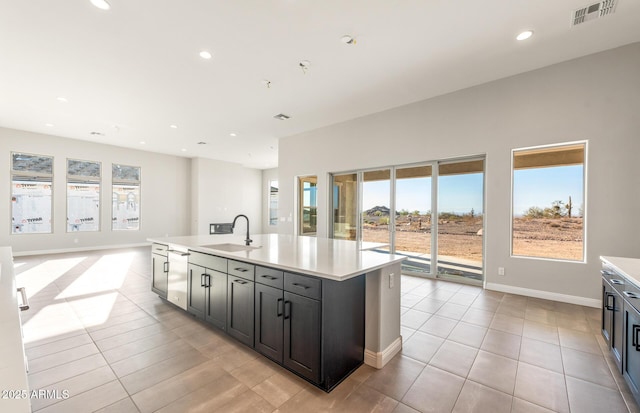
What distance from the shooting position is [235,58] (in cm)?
355

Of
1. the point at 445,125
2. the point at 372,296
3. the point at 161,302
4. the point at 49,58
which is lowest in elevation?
the point at 161,302

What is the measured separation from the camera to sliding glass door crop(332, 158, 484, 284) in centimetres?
468

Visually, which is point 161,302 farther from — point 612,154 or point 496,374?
point 612,154

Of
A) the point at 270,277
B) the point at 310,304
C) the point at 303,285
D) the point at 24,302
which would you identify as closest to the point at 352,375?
the point at 310,304

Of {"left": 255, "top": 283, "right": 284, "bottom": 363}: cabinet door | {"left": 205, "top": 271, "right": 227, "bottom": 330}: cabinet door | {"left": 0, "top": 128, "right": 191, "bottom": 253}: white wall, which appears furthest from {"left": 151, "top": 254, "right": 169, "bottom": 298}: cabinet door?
{"left": 0, "top": 128, "right": 191, "bottom": 253}: white wall

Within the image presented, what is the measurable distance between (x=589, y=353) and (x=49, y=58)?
7028 mm

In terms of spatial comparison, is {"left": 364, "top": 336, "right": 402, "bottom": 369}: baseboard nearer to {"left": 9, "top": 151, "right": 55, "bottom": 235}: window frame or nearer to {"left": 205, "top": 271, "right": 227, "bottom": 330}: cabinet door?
{"left": 205, "top": 271, "right": 227, "bottom": 330}: cabinet door

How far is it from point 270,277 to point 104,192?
8.82m

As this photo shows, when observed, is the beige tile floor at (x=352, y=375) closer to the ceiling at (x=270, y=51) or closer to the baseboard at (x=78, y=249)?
the ceiling at (x=270, y=51)

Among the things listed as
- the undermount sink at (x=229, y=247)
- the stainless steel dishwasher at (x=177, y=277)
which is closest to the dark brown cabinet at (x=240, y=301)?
the undermount sink at (x=229, y=247)

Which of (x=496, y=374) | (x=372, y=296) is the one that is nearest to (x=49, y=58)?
(x=372, y=296)

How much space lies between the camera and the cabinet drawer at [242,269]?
237 cm

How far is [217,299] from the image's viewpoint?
2756 mm

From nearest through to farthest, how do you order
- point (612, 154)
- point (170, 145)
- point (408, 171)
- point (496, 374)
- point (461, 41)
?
point (496, 374), point (461, 41), point (612, 154), point (408, 171), point (170, 145)
